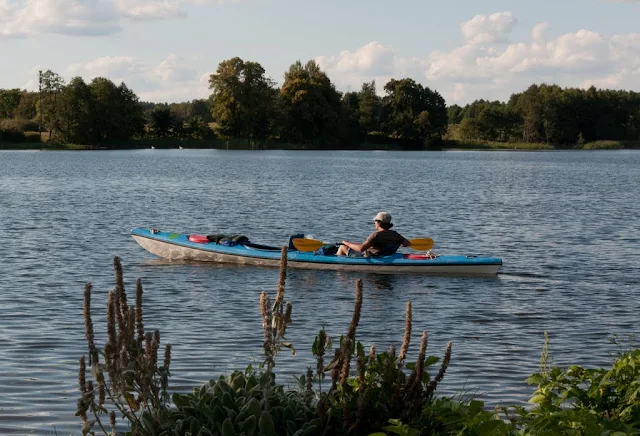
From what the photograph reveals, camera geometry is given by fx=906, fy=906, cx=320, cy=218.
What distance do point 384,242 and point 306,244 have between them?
1.70 meters

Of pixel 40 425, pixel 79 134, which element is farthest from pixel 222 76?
pixel 40 425

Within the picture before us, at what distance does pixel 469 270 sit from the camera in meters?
17.4

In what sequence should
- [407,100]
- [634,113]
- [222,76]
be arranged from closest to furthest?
[222,76]
[407,100]
[634,113]

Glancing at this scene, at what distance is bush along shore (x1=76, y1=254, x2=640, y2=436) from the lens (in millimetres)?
4562

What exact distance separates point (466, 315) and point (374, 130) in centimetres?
11835

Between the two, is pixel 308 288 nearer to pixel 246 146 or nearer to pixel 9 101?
pixel 246 146

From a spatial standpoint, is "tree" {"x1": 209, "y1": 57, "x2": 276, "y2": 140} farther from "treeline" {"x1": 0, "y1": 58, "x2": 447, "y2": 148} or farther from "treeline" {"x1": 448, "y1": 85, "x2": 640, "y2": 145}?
"treeline" {"x1": 448, "y1": 85, "x2": 640, "y2": 145}

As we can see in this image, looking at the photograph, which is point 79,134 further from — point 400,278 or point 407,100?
point 400,278

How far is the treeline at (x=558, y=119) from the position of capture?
5650 inches

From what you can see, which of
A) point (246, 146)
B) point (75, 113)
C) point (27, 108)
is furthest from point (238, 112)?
point (27, 108)

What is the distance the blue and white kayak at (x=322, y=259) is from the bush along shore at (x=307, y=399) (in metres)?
12.0

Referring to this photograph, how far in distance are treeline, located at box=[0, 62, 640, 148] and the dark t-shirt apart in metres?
92.2

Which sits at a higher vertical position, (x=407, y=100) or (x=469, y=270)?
(x=407, y=100)

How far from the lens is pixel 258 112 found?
110500 mm
